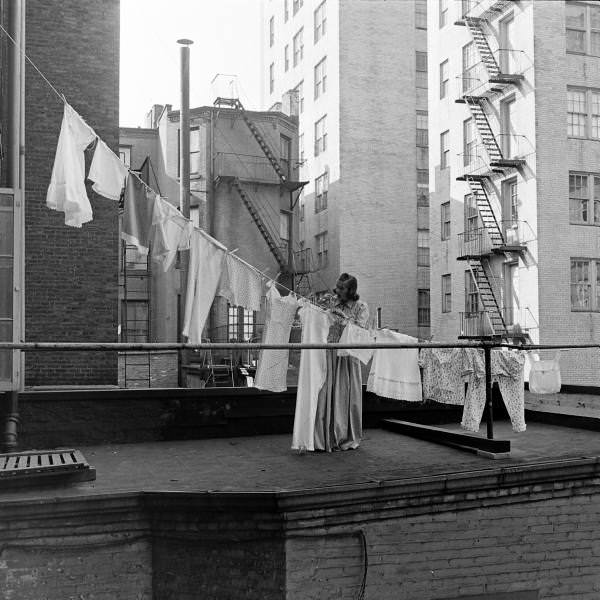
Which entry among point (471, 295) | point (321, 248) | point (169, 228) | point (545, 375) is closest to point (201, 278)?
point (169, 228)

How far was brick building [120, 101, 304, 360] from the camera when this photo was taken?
112 feet

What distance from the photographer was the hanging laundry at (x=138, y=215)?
9438 mm

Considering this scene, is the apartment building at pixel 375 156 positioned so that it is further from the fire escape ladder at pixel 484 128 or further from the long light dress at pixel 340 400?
the long light dress at pixel 340 400

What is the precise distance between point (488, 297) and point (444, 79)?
1186cm

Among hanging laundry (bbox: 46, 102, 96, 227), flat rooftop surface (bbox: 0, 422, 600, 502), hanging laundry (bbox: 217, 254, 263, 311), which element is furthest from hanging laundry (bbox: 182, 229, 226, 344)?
flat rooftop surface (bbox: 0, 422, 600, 502)

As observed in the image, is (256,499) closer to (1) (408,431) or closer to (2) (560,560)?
(2) (560,560)

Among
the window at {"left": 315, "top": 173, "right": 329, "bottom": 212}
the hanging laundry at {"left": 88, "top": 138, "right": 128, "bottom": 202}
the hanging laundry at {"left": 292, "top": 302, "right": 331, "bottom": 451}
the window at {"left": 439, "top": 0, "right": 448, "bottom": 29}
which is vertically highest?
the window at {"left": 439, "top": 0, "right": 448, "bottom": 29}

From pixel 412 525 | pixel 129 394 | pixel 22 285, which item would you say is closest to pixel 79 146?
pixel 22 285

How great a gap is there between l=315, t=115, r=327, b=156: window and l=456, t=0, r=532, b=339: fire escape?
11.6 metres

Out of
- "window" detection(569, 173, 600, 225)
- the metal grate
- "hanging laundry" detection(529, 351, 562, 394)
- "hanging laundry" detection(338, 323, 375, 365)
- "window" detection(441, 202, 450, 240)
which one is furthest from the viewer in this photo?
"window" detection(441, 202, 450, 240)

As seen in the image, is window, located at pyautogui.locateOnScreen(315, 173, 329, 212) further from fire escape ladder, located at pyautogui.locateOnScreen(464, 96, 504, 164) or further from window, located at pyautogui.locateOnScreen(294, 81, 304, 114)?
fire escape ladder, located at pyautogui.locateOnScreen(464, 96, 504, 164)

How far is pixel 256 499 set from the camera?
588 centimetres

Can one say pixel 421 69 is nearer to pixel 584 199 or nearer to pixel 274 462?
pixel 584 199

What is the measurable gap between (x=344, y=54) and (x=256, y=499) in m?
38.7
